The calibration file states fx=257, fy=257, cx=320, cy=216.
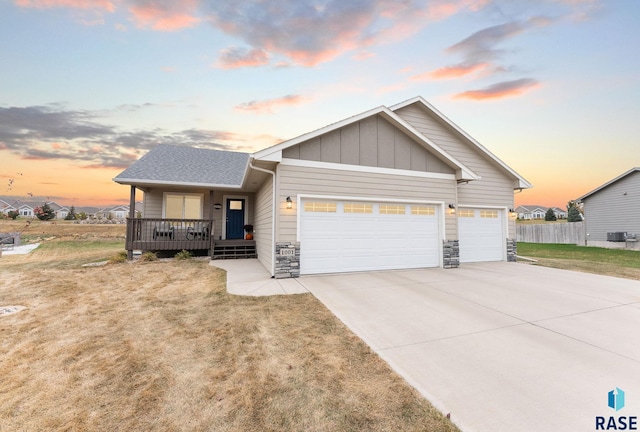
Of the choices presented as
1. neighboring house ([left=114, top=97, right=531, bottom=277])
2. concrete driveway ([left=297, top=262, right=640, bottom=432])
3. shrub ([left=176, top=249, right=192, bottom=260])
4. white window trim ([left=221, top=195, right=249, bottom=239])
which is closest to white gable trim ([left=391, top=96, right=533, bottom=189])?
neighboring house ([left=114, top=97, right=531, bottom=277])

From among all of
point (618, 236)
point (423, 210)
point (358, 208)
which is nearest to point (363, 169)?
point (358, 208)

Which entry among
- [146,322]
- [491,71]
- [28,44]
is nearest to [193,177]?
[28,44]

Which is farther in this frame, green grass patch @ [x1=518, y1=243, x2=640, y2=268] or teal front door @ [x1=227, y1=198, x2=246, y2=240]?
teal front door @ [x1=227, y1=198, x2=246, y2=240]

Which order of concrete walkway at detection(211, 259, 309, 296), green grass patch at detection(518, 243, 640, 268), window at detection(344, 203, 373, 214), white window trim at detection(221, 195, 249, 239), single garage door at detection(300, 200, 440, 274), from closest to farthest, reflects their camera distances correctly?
concrete walkway at detection(211, 259, 309, 296) < single garage door at detection(300, 200, 440, 274) < window at detection(344, 203, 373, 214) < green grass patch at detection(518, 243, 640, 268) < white window trim at detection(221, 195, 249, 239)

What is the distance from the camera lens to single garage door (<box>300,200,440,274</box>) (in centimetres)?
740

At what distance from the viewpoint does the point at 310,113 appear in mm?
13070

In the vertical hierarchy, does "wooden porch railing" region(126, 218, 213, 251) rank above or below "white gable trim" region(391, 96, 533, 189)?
below

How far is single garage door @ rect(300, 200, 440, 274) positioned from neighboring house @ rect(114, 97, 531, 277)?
0.03 metres

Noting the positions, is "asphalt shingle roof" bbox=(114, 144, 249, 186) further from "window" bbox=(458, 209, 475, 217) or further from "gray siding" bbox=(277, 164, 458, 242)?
"window" bbox=(458, 209, 475, 217)

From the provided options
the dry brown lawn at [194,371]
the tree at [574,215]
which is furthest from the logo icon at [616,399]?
the tree at [574,215]

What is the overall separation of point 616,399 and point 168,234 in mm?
12156

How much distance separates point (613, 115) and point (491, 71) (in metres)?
6.34

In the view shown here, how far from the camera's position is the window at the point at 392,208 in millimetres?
8141

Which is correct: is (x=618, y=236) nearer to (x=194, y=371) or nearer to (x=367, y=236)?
(x=367, y=236)
